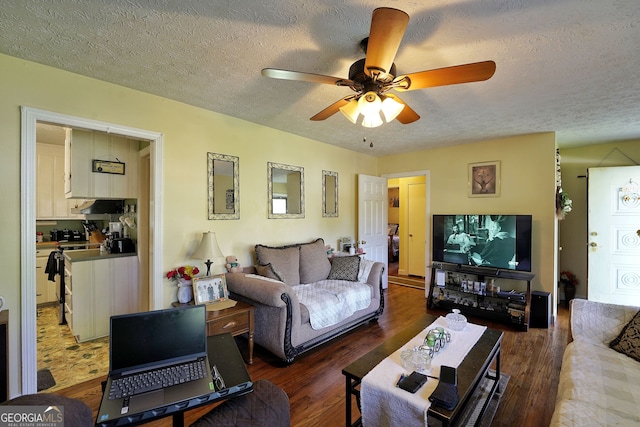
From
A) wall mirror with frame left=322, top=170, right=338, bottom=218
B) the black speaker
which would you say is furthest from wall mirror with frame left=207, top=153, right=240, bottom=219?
the black speaker

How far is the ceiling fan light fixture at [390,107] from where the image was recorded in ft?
5.96

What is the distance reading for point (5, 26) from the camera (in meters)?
1.65

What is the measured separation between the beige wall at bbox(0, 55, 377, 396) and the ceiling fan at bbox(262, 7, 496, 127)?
1.59m

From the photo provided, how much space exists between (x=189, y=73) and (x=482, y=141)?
154 inches

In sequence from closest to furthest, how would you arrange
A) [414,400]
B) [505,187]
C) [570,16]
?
1. [414,400]
2. [570,16]
3. [505,187]

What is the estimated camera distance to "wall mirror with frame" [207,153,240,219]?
120 inches

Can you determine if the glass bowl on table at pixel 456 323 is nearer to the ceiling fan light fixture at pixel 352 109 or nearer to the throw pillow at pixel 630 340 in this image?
the throw pillow at pixel 630 340

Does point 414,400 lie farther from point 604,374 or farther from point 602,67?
point 602,67

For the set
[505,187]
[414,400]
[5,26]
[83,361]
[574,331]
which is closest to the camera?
[414,400]

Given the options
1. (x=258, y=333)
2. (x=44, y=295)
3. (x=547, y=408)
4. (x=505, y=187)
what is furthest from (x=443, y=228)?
(x=44, y=295)

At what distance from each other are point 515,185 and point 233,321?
13.1 feet

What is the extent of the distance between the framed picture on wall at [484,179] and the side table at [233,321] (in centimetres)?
360

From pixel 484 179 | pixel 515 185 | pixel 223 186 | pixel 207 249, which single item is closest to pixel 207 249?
pixel 207 249

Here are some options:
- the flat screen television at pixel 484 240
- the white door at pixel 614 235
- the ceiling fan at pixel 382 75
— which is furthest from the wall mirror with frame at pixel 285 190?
the white door at pixel 614 235
